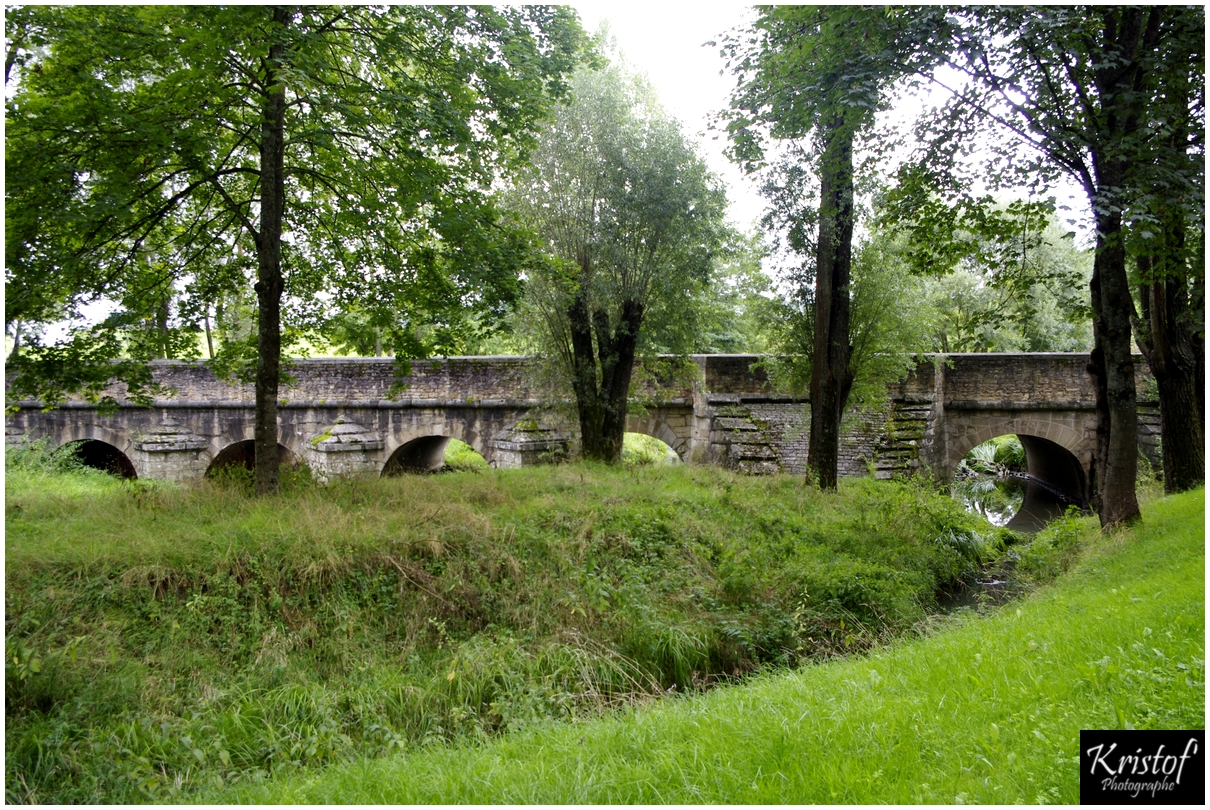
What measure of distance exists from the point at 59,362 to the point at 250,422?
8.93 meters

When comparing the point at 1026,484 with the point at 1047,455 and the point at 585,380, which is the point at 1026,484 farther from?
the point at 585,380

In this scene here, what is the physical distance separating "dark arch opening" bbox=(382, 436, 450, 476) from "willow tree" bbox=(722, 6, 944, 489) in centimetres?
819

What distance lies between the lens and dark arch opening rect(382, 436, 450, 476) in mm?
14742

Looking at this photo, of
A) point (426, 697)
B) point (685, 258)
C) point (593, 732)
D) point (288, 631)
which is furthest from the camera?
point (685, 258)

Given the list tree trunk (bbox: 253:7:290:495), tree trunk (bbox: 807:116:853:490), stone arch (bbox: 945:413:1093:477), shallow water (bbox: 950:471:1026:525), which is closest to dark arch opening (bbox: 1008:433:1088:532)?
stone arch (bbox: 945:413:1093:477)

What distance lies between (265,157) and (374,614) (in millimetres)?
4551

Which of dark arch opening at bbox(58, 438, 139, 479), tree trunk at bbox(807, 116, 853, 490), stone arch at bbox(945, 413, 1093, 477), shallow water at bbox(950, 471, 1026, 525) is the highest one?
tree trunk at bbox(807, 116, 853, 490)

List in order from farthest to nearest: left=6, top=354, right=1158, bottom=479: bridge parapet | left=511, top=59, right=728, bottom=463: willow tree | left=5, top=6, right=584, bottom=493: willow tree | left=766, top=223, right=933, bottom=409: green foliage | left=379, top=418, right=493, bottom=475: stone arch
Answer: left=379, top=418, right=493, bottom=475: stone arch < left=6, top=354, right=1158, bottom=479: bridge parapet < left=766, top=223, right=933, bottom=409: green foliage < left=511, top=59, right=728, bottom=463: willow tree < left=5, top=6, right=584, bottom=493: willow tree

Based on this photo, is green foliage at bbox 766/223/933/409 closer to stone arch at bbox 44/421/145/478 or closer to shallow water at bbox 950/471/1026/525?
shallow water at bbox 950/471/1026/525

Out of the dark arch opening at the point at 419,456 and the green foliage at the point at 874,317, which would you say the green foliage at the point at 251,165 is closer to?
the green foliage at the point at 874,317

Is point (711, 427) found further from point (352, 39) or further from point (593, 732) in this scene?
point (593, 732)

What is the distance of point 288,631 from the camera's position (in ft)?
16.7

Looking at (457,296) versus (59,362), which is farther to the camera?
(457,296)

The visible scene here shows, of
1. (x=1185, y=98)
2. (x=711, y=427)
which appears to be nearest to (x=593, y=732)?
(x=1185, y=98)
